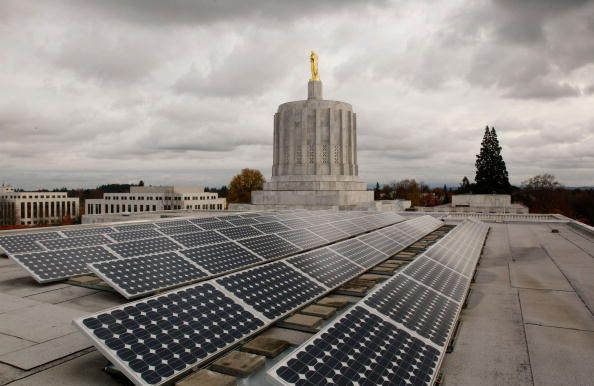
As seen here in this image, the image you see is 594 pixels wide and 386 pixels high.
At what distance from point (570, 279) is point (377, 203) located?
35.9m

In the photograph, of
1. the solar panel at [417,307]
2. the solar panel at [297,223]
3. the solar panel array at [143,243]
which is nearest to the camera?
the solar panel at [417,307]

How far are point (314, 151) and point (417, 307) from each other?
4935 centimetres

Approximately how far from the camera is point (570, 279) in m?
13.7

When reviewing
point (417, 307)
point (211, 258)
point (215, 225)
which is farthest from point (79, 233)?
point (417, 307)

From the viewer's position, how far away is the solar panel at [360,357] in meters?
4.58

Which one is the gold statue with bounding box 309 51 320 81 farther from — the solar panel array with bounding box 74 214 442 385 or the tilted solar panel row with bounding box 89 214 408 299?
the solar panel array with bounding box 74 214 442 385

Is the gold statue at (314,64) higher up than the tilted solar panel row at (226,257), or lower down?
higher up

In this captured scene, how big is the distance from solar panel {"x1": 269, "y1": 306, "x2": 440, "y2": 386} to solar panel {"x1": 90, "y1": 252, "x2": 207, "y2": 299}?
506cm

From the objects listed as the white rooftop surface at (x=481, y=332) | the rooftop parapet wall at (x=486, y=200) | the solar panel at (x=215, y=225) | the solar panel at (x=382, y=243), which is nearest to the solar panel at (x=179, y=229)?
the solar panel at (x=215, y=225)

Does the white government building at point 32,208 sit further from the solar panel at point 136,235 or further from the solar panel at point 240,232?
the solar panel at point 240,232

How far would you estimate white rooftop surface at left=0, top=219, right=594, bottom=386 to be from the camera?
19.9ft

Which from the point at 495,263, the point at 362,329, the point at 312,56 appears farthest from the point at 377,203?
the point at 362,329

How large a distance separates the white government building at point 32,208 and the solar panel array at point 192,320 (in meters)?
157

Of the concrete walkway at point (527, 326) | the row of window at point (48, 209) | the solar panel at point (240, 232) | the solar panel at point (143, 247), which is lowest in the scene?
the row of window at point (48, 209)
